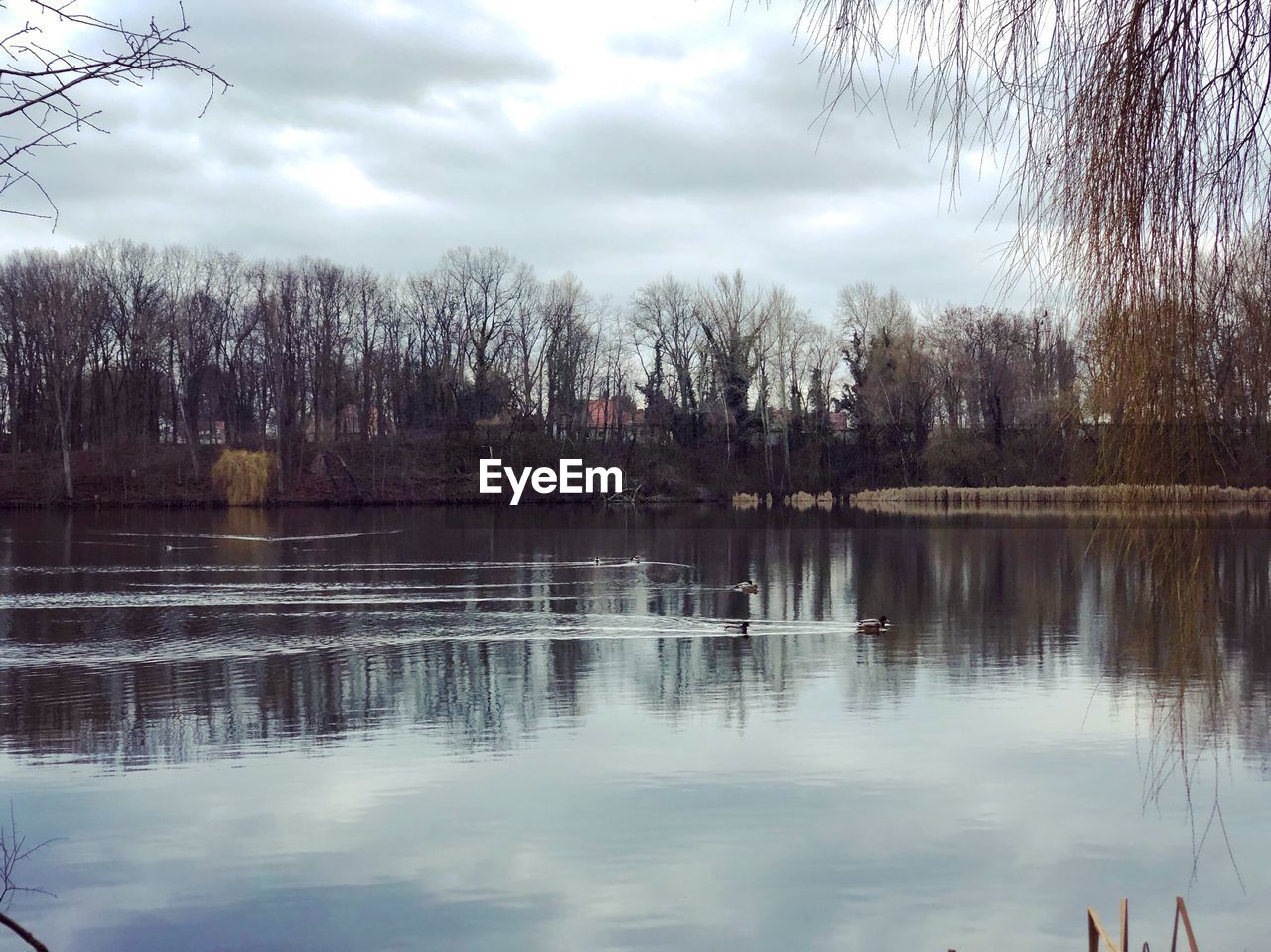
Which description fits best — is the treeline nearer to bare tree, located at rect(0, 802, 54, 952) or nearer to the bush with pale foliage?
the bush with pale foliage

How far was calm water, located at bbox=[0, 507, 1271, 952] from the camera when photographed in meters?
7.30

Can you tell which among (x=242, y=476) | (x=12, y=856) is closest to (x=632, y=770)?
(x=12, y=856)

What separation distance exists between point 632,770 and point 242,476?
54710 mm

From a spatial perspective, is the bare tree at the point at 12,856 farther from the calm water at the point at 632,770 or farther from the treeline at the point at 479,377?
the treeline at the point at 479,377

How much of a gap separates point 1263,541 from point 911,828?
27.9 metres

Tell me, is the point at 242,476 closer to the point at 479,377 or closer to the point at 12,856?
the point at 479,377

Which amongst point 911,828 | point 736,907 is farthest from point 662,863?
point 911,828

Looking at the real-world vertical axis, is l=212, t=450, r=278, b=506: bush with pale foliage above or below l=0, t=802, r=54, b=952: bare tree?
above

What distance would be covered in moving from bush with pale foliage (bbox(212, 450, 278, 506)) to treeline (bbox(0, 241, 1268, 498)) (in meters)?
4.13

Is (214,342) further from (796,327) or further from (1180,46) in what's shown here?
(1180,46)

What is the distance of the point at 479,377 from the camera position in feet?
242

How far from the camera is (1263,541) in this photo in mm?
32594

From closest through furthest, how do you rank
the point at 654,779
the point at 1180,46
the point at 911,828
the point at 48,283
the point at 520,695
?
the point at 1180,46 → the point at 911,828 → the point at 654,779 → the point at 520,695 → the point at 48,283

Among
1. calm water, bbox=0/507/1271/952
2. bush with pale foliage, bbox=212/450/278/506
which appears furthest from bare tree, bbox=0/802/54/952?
bush with pale foliage, bbox=212/450/278/506
